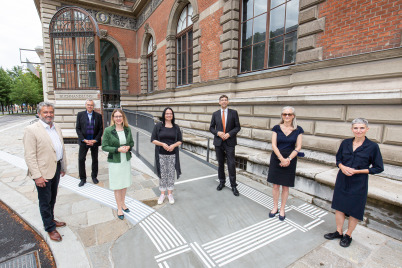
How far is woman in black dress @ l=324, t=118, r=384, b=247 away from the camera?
2.60m

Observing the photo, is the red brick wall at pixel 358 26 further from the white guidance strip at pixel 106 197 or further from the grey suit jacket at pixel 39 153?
the grey suit jacket at pixel 39 153

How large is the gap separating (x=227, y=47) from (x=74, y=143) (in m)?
8.27

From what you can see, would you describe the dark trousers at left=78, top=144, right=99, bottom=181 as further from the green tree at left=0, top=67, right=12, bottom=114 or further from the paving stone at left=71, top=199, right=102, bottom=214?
the green tree at left=0, top=67, right=12, bottom=114

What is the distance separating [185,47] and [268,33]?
6.40m

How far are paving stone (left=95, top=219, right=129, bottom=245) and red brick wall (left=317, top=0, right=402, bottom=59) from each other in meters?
5.73

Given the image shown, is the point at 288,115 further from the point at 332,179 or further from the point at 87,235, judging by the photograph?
the point at 87,235

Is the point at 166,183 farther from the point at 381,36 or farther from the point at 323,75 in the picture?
the point at 381,36

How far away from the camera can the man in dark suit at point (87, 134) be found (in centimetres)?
488

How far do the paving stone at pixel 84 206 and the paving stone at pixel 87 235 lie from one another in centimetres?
67

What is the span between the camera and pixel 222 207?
3.90 metres

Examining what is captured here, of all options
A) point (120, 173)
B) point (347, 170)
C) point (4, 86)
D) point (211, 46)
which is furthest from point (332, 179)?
point (4, 86)

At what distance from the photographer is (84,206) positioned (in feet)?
12.7

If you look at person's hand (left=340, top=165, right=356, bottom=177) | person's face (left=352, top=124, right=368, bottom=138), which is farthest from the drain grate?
person's face (left=352, top=124, right=368, bottom=138)

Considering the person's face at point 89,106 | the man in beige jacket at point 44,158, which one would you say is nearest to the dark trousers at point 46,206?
the man in beige jacket at point 44,158
